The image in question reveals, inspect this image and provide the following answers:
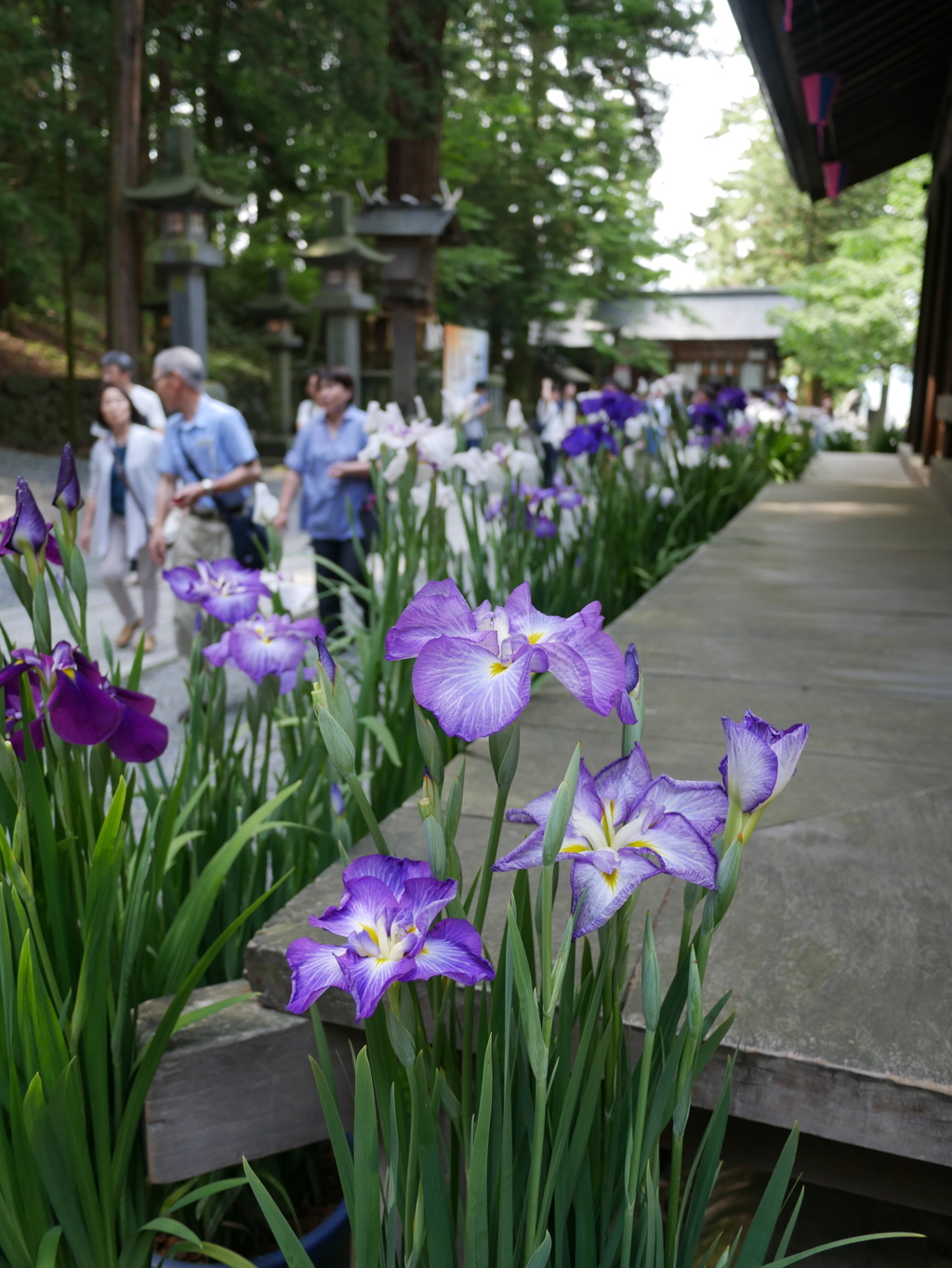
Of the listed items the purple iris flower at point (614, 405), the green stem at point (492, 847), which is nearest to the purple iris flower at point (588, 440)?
the purple iris flower at point (614, 405)

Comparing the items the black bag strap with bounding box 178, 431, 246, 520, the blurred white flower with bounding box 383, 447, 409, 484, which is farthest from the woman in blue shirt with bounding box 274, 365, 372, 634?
the blurred white flower with bounding box 383, 447, 409, 484

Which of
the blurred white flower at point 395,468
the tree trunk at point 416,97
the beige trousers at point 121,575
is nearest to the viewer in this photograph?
the blurred white flower at point 395,468

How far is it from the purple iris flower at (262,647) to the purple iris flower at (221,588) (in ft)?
0.10

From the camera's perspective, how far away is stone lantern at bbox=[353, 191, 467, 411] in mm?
12547

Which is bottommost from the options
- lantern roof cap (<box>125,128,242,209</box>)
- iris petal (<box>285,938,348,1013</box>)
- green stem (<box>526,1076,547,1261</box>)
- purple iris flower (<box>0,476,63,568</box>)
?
green stem (<box>526,1076,547,1261</box>)

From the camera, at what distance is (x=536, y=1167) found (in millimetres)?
690

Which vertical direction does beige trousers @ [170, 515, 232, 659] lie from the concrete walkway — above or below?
above

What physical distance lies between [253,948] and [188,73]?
1566cm

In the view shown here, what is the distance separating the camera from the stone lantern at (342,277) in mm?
12086

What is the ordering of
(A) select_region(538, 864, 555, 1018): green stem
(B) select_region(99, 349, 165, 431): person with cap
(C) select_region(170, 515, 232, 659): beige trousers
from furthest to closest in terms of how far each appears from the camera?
(B) select_region(99, 349, 165, 431): person with cap < (C) select_region(170, 515, 232, 659): beige trousers < (A) select_region(538, 864, 555, 1018): green stem

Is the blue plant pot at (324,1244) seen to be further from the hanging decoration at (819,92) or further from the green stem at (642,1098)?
the hanging decoration at (819,92)

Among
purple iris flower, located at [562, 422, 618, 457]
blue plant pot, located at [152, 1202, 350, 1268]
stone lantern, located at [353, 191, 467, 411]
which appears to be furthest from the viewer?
stone lantern, located at [353, 191, 467, 411]

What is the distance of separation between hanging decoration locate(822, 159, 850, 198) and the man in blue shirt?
5305 mm

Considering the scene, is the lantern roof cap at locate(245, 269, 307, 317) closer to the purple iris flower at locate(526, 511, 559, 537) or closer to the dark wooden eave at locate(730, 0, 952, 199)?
the dark wooden eave at locate(730, 0, 952, 199)
